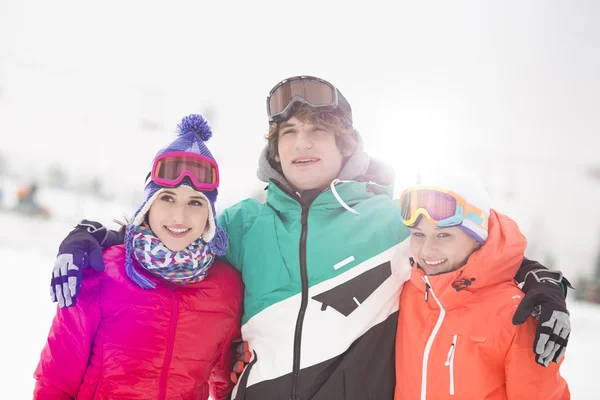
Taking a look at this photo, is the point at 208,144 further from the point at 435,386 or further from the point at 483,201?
the point at 435,386

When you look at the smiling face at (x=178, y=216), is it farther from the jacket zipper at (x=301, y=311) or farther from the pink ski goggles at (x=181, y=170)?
the jacket zipper at (x=301, y=311)

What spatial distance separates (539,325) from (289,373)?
37.8 inches

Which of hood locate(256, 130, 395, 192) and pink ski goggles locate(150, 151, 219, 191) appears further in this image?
hood locate(256, 130, 395, 192)

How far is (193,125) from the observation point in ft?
6.61

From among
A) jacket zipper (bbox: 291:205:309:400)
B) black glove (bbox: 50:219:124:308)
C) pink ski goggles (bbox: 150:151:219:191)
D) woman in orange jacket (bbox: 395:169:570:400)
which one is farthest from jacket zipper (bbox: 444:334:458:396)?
black glove (bbox: 50:219:124:308)

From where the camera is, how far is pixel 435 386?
1666mm

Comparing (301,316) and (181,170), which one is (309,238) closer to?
(301,316)

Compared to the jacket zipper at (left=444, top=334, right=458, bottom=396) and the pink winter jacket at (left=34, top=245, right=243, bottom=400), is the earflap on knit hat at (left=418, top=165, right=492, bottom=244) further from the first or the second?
the pink winter jacket at (left=34, top=245, right=243, bottom=400)

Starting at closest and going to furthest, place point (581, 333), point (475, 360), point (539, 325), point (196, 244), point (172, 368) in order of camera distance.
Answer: point (539, 325) < point (475, 360) < point (172, 368) < point (196, 244) < point (581, 333)

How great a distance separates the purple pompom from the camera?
2006 millimetres

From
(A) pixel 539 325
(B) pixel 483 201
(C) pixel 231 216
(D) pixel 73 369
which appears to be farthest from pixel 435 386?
(D) pixel 73 369

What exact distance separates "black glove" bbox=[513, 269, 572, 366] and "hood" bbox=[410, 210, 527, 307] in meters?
0.15

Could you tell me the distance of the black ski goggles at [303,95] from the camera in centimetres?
218

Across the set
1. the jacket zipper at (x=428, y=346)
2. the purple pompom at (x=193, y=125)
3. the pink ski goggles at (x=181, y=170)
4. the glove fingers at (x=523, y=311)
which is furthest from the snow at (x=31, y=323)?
the glove fingers at (x=523, y=311)
